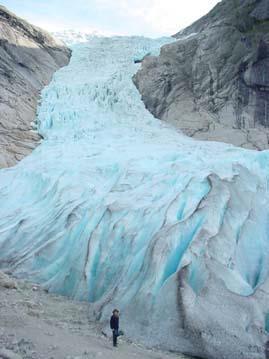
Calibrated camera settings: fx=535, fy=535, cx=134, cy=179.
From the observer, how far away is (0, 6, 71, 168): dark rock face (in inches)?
883

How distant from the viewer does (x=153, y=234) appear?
11922 millimetres

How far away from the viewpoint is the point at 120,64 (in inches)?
1223

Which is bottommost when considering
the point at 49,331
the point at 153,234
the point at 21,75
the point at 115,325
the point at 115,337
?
the point at 115,337

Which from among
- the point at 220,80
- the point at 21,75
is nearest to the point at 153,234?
the point at 220,80

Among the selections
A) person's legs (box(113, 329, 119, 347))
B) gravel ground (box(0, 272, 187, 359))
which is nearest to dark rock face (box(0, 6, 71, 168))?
gravel ground (box(0, 272, 187, 359))

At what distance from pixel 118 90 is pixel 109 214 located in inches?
584

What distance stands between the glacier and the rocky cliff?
2.11 m

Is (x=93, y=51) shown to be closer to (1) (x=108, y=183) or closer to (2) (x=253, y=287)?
(1) (x=108, y=183)

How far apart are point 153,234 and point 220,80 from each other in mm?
13774

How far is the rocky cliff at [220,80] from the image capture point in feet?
72.7

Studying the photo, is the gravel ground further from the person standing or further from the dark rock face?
the dark rock face

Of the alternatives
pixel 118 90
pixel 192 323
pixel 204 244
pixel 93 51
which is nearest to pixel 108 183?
pixel 204 244

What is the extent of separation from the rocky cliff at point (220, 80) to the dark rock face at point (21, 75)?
565cm

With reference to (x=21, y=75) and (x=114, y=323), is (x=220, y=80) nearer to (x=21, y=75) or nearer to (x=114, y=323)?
(x=21, y=75)
